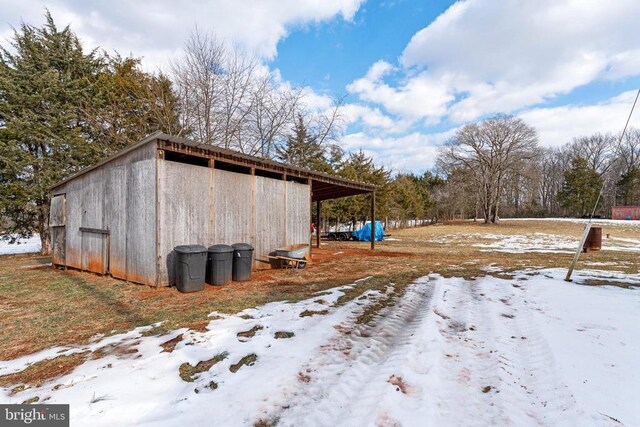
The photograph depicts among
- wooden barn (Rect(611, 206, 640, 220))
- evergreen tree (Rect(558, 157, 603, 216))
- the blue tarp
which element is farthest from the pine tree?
wooden barn (Rect(611, 206, 640, 220))

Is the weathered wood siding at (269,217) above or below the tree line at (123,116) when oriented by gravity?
below

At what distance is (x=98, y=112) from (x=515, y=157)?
119 ft

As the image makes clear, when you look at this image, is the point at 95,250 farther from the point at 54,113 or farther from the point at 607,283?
the point at 607,283

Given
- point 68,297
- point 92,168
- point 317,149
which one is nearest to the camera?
point 68,297

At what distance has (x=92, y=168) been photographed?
7.97m

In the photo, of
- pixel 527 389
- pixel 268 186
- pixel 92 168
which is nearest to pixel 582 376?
pixel 527 389

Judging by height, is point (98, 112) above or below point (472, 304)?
above

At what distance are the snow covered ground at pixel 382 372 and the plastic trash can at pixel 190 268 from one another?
204cm

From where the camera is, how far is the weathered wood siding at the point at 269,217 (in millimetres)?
8312

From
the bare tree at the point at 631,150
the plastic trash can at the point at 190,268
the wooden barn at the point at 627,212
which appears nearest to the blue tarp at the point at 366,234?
the plastic trash can at the point at 190,268

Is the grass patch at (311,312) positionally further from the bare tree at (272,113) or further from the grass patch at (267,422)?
the bare tree at (272,113)

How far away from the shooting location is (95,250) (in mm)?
7883

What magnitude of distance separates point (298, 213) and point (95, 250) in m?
5.87

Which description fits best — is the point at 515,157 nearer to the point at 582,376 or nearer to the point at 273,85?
the point at 273,85
